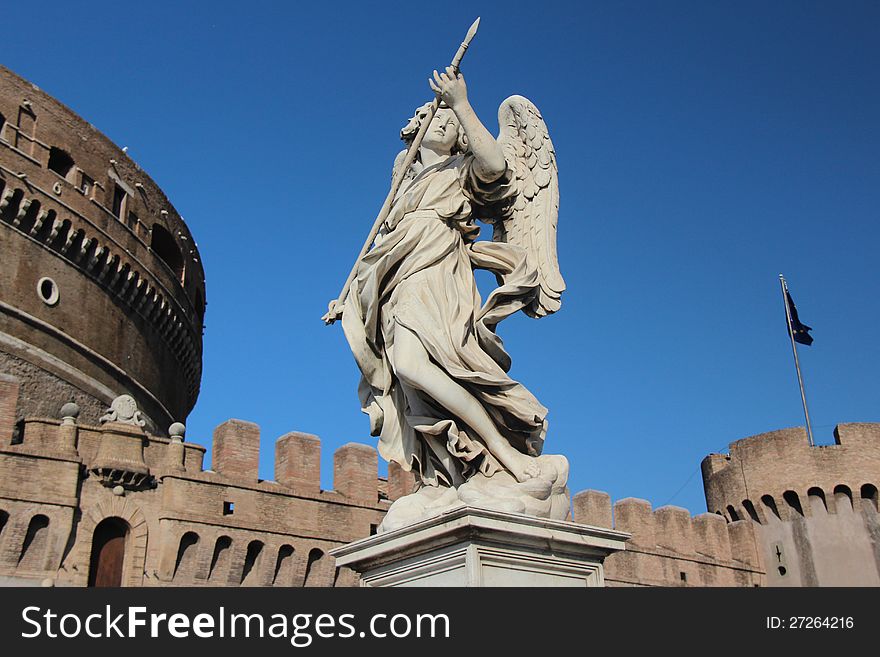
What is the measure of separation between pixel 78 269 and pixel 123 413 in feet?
21.2

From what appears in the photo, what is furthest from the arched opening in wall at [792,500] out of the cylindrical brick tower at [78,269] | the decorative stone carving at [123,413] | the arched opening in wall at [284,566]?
the decorative stone carving at [123,413]

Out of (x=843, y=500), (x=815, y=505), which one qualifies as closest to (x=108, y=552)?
(x=815, y=505)

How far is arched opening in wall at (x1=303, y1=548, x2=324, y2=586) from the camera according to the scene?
1769 centimetres

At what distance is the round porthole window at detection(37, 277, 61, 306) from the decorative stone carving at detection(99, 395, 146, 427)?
17.7 feet

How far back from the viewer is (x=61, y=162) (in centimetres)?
2255

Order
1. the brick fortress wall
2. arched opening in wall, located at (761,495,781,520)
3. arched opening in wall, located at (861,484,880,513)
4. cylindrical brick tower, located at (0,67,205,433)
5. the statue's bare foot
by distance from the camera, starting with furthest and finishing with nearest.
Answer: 1. arched opening in wall, located at (761,495,781,520)
2. arched opening in wall, located at (861,484,880,513)
3. cylindrical brick tower, located at (0,67,205,433)
4. the brick fortress wall
5. the statue's bare foot

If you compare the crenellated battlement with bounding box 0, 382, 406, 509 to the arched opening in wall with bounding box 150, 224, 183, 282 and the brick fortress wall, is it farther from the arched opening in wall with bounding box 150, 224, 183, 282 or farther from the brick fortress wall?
the arched opening in wall with bounding box 150, 224, 183, 282

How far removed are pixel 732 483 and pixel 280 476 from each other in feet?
43.1

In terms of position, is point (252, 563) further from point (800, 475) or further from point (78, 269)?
point (800, 475)

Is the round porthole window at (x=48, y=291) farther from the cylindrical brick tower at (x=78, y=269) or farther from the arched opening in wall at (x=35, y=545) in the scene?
the arched opening in wall at (x=35, y=545)

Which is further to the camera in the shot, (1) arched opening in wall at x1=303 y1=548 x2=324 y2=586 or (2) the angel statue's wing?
(1) arched opening in wall at x1=303 y1=548 x2=324 y2=586

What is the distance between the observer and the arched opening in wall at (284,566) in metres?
17.4

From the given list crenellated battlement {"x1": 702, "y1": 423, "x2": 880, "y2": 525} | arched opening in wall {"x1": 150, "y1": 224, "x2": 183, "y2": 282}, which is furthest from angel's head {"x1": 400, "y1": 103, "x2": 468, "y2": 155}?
crenellated battlement {"x1": 702, "y1": 423, "x2": 880, "y2": 525}
